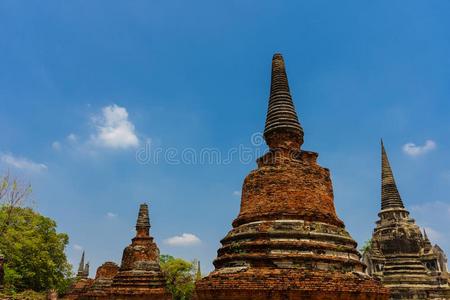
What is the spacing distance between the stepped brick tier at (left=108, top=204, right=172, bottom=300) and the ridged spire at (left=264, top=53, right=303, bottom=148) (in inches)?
469

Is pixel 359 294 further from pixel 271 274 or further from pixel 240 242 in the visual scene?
pixel 240 242

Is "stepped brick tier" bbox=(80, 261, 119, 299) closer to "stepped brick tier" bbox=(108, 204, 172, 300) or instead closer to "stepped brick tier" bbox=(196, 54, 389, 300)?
"stepped brick tier" bbox=(108, 204, 172, 300)

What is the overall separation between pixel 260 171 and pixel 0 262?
32.6 feet

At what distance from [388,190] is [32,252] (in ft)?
89.4

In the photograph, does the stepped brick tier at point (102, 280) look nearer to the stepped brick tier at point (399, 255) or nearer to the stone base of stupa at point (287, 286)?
the stone base of stupa at point (287, 286)

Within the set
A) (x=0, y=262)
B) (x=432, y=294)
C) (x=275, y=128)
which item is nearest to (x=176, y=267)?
(x=432, y=294)

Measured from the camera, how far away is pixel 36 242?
29.5m

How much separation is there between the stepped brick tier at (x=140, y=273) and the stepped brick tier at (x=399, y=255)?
13915 millimetres

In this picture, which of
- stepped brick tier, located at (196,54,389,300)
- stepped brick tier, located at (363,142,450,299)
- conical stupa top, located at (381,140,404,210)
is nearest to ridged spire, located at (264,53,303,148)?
stepped brick tier, located at (196,54,389,300)

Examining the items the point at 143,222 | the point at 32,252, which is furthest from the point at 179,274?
the point at 143,222

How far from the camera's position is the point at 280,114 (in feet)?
44.9

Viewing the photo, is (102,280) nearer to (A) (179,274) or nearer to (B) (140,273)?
(B) (140,273)

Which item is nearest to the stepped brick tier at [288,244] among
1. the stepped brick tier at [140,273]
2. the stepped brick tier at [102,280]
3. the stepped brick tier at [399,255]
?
the stepped brick tier at [140,273]

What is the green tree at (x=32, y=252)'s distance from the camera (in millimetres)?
26219
